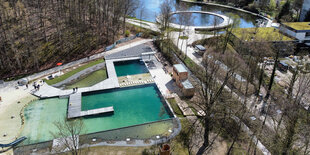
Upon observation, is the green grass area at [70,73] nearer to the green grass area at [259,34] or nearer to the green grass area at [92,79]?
the green grass area at [92,79]

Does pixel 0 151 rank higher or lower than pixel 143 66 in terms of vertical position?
lower

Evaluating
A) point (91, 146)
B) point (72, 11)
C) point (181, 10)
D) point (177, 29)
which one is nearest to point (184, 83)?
point (91, 146)

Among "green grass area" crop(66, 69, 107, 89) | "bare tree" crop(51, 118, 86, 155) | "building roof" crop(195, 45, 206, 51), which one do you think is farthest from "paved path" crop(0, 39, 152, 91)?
"bare tree" crop(51, 118, 86, 155)

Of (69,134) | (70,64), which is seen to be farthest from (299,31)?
(69,134)

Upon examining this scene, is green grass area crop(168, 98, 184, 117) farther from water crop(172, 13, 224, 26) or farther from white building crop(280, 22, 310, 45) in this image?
water crop(172, 13, 224, 26)

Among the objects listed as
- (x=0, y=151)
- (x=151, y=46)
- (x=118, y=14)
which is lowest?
(x=0, y=151)

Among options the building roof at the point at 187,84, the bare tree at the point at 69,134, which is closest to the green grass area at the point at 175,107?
the building roof at the point at 187,84

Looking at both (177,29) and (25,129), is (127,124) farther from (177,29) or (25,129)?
(177,29)

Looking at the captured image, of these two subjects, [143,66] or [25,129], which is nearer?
[25,129]
